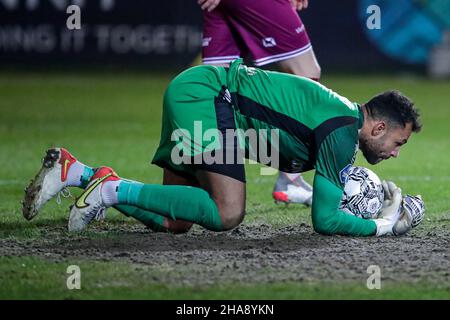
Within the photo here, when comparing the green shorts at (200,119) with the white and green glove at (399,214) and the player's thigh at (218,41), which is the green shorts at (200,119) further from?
the player's thigh at (218,41)

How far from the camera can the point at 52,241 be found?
5.86 metres

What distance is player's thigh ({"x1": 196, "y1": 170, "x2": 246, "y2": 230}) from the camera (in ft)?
18.5

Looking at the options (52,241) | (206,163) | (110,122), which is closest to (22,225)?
(52,241)

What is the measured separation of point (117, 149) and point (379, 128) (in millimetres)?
4832

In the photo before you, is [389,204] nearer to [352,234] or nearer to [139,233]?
[352,234]

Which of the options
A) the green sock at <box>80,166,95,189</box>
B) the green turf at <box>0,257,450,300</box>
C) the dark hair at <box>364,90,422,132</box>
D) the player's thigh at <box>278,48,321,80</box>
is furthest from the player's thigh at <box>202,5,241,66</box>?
the green turf at <box>0,257,450,300</box>

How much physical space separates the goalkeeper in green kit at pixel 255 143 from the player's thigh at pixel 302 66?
1.64m

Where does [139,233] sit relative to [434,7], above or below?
below

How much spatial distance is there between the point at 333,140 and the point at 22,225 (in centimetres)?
218

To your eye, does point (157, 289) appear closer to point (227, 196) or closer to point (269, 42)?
point (227, 196)

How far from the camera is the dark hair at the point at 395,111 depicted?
562cm

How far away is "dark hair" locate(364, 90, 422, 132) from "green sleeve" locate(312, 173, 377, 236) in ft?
1.67
